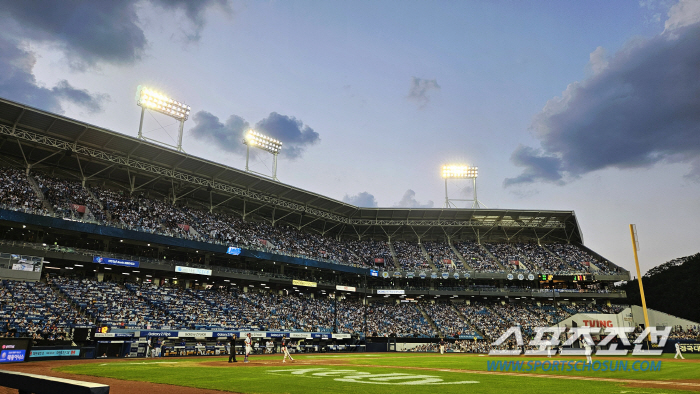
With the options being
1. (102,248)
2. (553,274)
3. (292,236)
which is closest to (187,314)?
(102,248)

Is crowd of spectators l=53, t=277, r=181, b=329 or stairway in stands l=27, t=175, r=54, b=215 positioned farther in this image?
stairway in stands l=27, t=175, r=54, b=215

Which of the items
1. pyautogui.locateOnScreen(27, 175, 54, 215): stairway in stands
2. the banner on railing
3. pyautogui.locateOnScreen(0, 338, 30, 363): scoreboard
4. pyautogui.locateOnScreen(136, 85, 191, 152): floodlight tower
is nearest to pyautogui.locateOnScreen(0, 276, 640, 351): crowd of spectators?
the banner on railing

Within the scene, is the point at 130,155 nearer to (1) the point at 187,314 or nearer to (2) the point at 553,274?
(1) the point at 187,314

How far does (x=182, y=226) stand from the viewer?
52688mm

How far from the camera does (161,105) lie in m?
55.0

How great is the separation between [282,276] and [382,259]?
819 inches

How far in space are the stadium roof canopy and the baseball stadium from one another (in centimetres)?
26

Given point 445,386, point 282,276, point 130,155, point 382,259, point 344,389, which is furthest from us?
point 382,259

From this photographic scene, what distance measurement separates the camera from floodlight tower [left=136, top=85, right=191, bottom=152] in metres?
52.5

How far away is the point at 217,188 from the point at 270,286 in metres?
16.7

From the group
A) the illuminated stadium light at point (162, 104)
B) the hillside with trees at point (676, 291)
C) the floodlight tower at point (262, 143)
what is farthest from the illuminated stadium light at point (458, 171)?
the illuminated stadium light at point (162, 104)

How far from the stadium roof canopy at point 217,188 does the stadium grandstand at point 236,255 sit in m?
0.24

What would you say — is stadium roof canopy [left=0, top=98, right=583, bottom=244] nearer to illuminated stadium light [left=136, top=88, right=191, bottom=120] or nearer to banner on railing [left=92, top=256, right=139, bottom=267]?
illuminated stadium light [left=136, top=88, right=191, bottom=120]

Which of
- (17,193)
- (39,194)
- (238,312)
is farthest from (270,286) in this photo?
(17,193)
